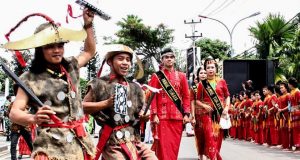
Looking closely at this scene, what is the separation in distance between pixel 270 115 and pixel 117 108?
42.8 feet

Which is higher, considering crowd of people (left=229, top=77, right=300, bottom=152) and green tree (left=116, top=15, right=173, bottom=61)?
green tree (left=116, top=15, right=173, bottom=61)

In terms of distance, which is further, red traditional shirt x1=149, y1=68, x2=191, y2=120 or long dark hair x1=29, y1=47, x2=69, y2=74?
red traditional shirt x1=149, y1=68, x2=191, y2=120

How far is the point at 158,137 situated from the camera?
27.2 ft

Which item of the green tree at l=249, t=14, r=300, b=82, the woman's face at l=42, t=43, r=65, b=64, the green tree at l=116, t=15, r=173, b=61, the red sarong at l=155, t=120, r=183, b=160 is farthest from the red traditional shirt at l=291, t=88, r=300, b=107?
the green tree at l=116, t=15, r=173, b=61

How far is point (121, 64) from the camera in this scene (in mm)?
5539

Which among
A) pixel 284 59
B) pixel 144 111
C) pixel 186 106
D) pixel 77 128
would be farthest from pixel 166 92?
pixel 284 59

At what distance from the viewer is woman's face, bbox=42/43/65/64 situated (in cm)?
441

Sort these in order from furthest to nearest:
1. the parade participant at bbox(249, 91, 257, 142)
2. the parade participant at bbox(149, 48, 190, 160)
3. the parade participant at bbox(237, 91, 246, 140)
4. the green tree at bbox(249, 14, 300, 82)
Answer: the green tree at bbox(249, 14, 300, 82)
the parade participant at bbox(237, 91, 246, 140)
the parade participant at bbox(249, 91, 257, 142)
the parade participant at bbox(149, 48, 190, 160)

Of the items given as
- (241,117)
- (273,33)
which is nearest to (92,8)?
(241,117)

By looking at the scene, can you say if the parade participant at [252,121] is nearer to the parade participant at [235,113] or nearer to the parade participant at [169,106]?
the parade participant at [235,113]

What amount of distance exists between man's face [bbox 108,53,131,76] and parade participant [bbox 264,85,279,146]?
38.4ft

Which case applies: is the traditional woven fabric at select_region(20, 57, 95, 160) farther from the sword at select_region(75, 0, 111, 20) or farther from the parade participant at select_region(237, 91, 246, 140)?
the parade participant at select_region(237, 91, 246, 140)

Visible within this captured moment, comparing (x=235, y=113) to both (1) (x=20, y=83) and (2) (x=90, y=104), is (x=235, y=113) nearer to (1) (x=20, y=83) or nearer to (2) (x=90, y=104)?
(2) (x=90, y=104)

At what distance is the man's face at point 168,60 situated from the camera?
835 cm
